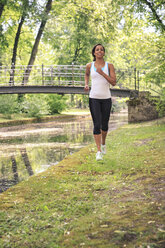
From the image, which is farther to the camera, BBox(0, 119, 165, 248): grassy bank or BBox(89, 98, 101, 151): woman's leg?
BBox(89, 98, 101, 151): woman's leg

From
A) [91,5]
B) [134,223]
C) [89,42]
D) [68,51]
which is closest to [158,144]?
[134,223]

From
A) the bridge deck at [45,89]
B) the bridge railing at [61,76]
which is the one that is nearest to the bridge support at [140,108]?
the bridge railing at [61,76]

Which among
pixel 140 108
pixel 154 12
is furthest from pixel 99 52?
pixel 140 108

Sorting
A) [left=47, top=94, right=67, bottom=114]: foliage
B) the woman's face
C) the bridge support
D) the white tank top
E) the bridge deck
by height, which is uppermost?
the woman's face

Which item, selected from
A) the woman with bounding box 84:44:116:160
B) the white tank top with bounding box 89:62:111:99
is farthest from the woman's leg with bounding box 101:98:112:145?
the white tank top with bounding box 89:62:111:99

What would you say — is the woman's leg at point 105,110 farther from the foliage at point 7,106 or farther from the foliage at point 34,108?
the foliage at point 34,108

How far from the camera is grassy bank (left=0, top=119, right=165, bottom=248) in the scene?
9.32 feet

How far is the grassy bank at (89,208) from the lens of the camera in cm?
284

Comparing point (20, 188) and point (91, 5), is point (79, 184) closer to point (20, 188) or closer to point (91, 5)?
point (20, 188)

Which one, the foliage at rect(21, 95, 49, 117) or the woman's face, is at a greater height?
the woman's face

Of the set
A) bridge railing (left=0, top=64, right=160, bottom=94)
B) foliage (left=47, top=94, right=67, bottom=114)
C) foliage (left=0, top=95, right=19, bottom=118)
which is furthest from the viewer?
foliage (left=47, top=94, right=67, bottom=114)

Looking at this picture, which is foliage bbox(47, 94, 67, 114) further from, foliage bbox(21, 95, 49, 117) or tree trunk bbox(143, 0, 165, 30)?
tree trunk bbox(143, 0, 165, 30)

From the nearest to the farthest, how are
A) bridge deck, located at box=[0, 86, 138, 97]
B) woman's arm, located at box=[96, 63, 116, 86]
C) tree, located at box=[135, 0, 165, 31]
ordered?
1. woman's arm, located at box=[96, 63, 116, 86]
2. tree, located at box=[135, 0, 165, 31]
3. bridge deck, located at box=[0, 86, 138, 97]

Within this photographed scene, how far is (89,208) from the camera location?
3.72 metres
